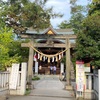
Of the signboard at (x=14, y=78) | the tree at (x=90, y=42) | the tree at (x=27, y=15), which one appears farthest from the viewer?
the tree at (x=27, y=15)

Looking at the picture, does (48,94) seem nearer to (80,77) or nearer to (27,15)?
(80,77)

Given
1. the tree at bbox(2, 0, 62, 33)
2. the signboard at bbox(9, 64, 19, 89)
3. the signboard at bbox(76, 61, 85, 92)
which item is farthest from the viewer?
the tree at bbox(2, 0, 62, 33)

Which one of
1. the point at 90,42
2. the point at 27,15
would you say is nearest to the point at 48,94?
the point at 90,42

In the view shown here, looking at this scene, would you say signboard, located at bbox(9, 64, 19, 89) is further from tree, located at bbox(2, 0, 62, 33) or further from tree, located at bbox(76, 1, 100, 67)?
tree, located at bbox(2, 0, 62, 33)

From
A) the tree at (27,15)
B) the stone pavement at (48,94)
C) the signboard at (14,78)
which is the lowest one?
the stone pavement at (48,94)

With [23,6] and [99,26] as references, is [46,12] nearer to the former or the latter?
[23,6]

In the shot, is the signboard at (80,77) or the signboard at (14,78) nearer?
the signboard at (80,77)

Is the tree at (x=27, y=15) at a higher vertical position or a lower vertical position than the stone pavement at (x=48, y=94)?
higher

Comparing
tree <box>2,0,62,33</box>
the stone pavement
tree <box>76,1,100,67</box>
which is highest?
tree <box>2,0,62,33</box>

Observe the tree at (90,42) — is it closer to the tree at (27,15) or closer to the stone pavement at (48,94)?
the stone pavement at (48,94)

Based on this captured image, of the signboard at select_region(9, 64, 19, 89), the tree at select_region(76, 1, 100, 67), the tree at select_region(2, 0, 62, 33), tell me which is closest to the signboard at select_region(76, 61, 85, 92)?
the tree at select_region(76, 1, 100, 67)

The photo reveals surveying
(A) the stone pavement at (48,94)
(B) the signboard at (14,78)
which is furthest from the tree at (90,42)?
(B) the signboard at (14,78)

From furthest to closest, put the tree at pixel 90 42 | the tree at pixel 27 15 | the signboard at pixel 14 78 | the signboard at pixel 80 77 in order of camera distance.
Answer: the tree at pixel 27 15, the signboard at pixel 14 78, the signboard at pixel 80 77, the tree at pixel 90 42

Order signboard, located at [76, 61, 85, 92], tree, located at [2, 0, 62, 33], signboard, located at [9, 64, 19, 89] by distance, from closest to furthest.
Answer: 1. signboard, located at [76, 61, 85, 92]
2. signboard, located at [9, 64, 19, 89]
3. tree, located at [2, 0, 62, 33]
